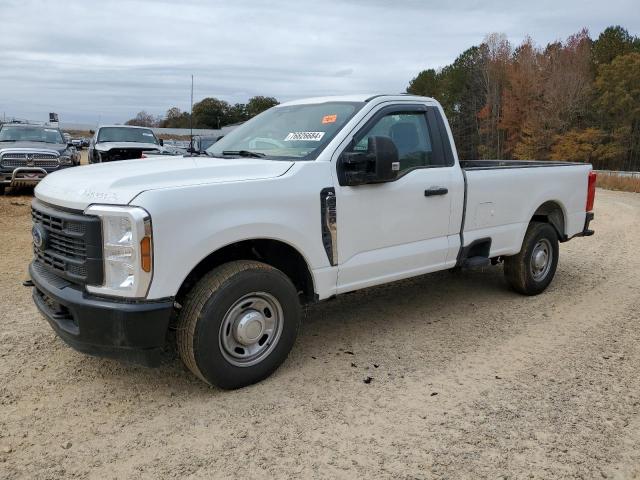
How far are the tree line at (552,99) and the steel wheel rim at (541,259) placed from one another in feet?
137

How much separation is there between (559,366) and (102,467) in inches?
126

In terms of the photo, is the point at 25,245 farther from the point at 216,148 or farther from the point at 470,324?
the point at 470,324

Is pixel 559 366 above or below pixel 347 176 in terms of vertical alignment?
below

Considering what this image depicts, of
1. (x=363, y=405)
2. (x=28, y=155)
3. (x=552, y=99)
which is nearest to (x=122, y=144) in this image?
(x=28, y=155)

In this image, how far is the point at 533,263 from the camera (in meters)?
6.17

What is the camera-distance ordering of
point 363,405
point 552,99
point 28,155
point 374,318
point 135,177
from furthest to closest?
point 552,99 → point 28,155 → point 374,318 → point 363,405 → point 135,177

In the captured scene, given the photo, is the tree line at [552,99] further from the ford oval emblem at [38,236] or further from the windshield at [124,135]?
the ford oval emblem at [38,236]

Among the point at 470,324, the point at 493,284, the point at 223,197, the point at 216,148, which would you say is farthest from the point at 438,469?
the point at 493,284

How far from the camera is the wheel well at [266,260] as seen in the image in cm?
381

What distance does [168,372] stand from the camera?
4113 millimetres

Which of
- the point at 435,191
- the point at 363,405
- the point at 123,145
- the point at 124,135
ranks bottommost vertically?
the point at 363,405

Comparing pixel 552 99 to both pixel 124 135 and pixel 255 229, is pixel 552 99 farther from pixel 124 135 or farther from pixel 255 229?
pixel 255 229

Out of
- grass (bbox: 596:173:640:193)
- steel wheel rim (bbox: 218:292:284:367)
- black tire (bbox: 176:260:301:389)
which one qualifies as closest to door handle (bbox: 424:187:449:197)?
black tire (bbox: 176:260:301:389)

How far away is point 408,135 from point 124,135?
41.8 feet
